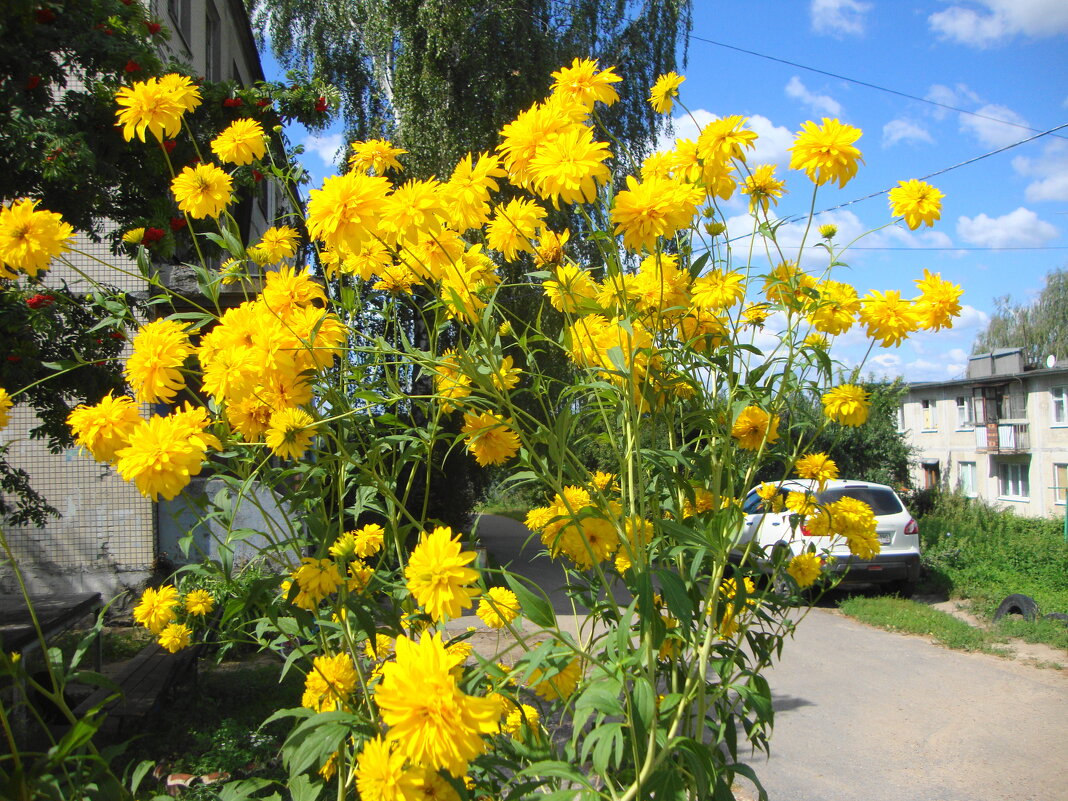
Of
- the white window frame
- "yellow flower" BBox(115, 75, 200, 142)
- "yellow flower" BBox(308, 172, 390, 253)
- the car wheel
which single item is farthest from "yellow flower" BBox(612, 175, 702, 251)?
the white window frame

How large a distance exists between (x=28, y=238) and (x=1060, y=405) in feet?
83.6

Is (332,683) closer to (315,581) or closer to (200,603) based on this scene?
(315,581)

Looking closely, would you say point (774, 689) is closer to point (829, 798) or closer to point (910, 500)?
point (829, 798)

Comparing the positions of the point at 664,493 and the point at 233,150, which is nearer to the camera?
the point at 664,493

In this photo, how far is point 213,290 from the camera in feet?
5.10

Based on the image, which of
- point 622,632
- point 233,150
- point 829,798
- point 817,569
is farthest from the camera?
point 829,798

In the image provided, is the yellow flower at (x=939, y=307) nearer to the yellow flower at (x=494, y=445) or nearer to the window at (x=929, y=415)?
the yellow flower at (x=494, y=445)

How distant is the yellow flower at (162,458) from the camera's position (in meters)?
1.20

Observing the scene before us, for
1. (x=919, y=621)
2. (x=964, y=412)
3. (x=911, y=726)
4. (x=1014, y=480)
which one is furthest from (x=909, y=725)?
(x=964, y=412)

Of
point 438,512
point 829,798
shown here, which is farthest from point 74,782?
point 438,512

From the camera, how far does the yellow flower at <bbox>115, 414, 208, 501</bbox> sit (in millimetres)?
1197

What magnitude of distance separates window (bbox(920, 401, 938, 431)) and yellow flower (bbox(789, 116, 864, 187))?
28.2 meters

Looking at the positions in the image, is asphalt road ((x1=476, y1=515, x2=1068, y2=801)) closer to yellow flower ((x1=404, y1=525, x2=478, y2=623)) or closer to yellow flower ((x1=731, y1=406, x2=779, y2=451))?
yellow flower ((x1=731, y1=406, x2=779, y2=451))

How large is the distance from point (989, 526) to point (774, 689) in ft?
32.2
